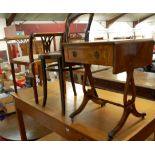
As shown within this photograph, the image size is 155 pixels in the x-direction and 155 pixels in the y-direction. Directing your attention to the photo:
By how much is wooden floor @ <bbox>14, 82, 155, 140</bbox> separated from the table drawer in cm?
49

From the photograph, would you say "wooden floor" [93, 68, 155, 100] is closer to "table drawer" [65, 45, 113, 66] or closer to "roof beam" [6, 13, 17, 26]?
"table drawer" [65, 45, 113, 66]

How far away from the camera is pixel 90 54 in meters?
1.28

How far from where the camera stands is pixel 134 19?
1098cm

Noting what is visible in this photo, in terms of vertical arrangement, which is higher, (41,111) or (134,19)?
(134,19)

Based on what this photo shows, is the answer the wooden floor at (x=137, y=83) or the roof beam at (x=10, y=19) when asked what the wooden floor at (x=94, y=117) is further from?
the roof beam at (x=10, y=19)

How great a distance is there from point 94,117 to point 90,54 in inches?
23.0

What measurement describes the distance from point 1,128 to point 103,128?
2.09 meters

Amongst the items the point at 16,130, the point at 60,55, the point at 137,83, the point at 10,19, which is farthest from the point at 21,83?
the point at 10,19

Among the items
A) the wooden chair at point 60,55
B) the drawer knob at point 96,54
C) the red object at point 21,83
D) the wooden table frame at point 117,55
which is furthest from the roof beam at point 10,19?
the drawer knob at point 96,54

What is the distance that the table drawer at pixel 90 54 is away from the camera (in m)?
1.17

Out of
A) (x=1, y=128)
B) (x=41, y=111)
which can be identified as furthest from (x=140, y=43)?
(x=1, y=128)

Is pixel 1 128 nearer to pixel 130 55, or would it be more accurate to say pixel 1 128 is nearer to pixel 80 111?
pixel 80 111

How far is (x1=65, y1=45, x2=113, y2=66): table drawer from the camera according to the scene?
117 centimetres

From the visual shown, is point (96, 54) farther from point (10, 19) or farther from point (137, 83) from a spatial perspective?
point (10, 19)
